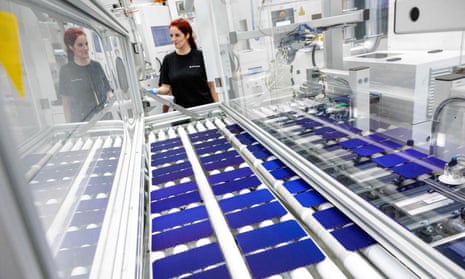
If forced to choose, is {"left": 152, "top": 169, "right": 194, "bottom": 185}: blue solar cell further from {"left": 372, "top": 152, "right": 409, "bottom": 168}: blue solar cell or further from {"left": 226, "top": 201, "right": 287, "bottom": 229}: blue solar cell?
{"left": 372, "top": 152, "right": 409, "bottom": 168}: blue solar cell

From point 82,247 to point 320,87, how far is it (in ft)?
6.89

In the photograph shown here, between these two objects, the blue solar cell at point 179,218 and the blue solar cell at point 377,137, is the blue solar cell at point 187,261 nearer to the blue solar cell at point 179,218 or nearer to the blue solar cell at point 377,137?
the blue solar cell at point 179,218

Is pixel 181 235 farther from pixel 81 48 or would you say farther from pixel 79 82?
pixel 81 48

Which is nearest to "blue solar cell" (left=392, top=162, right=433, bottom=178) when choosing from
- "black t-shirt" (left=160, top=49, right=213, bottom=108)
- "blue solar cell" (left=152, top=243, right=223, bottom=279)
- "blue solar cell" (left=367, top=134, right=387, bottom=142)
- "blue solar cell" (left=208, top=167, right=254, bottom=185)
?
"blue solar cell" (left=367, top=134, right=387, bottom=142)

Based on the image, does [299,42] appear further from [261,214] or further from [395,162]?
[261,214]

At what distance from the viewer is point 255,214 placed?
4.23ft

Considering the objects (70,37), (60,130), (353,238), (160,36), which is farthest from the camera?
(160,36)

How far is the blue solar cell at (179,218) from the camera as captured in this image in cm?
132

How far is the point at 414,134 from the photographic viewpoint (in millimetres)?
1646

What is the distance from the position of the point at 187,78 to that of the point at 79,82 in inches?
91.9

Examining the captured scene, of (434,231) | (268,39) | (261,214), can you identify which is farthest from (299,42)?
(434,231)

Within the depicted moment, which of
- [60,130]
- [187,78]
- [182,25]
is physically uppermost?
[182,25]

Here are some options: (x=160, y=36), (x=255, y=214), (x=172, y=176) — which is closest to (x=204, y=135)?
(x=172, y=176)

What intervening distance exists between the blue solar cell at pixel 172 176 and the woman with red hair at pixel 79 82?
599 mm
